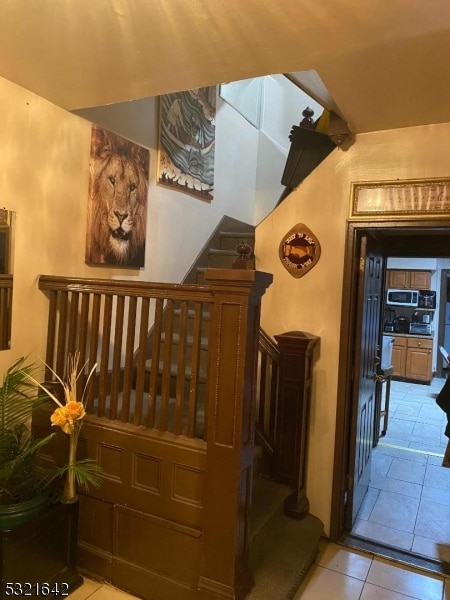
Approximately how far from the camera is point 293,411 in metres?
2.71

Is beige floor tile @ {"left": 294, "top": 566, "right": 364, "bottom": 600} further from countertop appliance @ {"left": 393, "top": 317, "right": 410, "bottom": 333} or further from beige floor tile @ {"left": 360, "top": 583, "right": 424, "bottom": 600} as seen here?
countertop appliance @ {"left": 393, "top": 317, "right": 410, "bottom": 333}

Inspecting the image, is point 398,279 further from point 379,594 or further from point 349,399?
point 379,594

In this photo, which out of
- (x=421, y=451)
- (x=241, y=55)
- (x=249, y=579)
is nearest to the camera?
(x=241, y=55)

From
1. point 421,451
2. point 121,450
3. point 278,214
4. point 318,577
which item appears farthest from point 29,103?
point 421,451

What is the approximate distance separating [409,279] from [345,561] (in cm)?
642

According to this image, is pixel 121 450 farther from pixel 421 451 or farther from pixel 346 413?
pixel 421 451

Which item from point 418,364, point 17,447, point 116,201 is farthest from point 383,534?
point 418,364

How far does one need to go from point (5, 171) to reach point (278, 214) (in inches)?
65.7

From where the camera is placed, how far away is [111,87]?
2246 mm

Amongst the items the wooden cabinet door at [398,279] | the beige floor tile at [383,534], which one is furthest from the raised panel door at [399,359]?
the beige floor tile at [383,534]

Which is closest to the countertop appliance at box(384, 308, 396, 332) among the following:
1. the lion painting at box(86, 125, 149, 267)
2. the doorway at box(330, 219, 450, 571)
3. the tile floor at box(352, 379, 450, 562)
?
the tile floor at box(352, 379, 450, 562)

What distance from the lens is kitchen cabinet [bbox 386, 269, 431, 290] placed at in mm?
7895

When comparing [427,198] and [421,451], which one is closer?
[427,198]

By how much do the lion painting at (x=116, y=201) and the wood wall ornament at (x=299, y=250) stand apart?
41.2 inches
